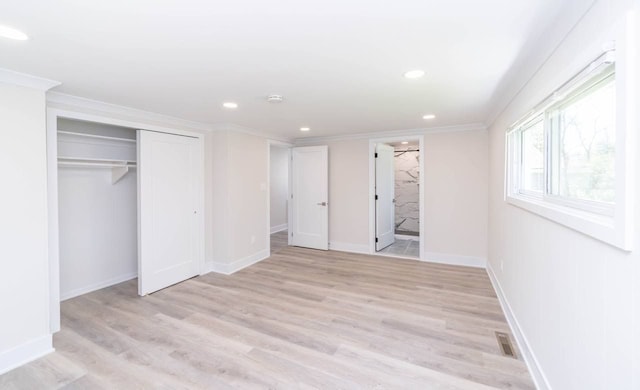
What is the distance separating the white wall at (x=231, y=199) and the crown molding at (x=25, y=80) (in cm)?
205

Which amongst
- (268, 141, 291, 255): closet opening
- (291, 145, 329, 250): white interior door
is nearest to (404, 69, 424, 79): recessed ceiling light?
(291, 145, 329, 250): white interior door

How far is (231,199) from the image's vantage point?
4.43 meters

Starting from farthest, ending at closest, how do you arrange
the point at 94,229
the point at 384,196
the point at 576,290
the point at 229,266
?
the point at 384,196, the point at 229,266, the point at 94,229, the point at 576,290

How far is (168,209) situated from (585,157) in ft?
13.6

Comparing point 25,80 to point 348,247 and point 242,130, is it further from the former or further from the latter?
point 348,247

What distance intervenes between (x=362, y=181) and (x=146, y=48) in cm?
417

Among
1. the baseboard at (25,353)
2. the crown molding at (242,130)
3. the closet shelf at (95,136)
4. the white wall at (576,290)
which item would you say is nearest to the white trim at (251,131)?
the crown molding at (242,130)

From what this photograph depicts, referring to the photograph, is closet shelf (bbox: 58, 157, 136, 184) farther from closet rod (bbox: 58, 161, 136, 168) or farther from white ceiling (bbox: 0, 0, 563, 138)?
white ceiling (bbox: 0, 0, 563, 138)

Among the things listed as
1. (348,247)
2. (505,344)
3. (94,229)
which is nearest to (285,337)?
(505,344)

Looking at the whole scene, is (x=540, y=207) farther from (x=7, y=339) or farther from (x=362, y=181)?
(x=7, y=339)

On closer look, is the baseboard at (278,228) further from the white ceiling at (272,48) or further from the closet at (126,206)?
the white ceiling at (272,48)

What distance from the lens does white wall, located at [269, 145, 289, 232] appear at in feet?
25.8

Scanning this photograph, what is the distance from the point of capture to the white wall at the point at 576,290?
1067 mm

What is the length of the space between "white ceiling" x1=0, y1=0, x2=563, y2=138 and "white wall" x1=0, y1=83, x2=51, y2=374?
0.36 meters
